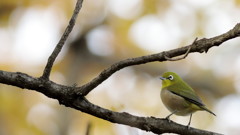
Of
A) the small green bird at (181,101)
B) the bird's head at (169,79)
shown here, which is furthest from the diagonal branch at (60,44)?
the bird's head at (169,79)

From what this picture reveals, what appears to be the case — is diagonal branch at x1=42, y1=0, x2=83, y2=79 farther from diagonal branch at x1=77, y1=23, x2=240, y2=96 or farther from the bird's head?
the bird's head

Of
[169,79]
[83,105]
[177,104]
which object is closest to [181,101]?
[177,104]

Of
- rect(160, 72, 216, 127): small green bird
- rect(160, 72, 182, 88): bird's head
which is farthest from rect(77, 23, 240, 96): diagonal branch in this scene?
rect(160, 72, 182, 88): bird's head

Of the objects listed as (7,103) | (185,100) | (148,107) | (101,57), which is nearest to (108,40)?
(101,57)

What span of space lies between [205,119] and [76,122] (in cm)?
226

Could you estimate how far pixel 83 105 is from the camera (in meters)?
2.77

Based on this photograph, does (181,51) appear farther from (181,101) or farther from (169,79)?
(169,79)

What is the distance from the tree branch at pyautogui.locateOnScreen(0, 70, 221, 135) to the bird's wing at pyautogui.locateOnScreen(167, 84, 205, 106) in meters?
1.00

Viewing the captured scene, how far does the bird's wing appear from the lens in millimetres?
3792

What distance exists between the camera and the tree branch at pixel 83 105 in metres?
2.74

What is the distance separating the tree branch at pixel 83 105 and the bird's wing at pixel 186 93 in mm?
997

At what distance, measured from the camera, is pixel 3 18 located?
890 cm

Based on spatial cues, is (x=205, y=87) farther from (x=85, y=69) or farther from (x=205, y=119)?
(x=85, y=69)

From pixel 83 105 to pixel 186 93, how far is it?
4.43 feet
